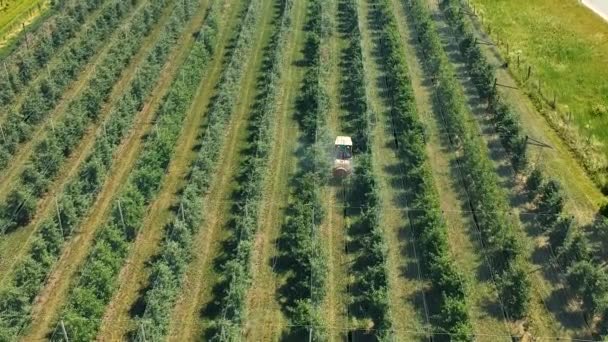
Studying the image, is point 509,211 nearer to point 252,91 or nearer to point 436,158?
point 436,158

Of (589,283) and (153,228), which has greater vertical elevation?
(589,283)

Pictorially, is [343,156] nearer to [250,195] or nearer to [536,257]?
[250,195]

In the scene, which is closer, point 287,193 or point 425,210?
point 425,210

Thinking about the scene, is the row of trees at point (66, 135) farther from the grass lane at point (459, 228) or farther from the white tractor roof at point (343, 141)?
the grass lane at point (459, 228)

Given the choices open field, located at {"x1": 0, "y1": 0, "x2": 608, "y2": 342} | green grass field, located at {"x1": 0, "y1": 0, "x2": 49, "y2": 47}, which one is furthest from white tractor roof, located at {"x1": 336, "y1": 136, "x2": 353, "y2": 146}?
green grass field, located at {"x1": 0, "y1": 0, "x2": 49, "y2": 47}

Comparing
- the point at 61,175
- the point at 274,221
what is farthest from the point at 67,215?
the point at 274,221

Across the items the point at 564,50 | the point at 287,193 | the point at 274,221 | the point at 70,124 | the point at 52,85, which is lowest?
the point at 274,221

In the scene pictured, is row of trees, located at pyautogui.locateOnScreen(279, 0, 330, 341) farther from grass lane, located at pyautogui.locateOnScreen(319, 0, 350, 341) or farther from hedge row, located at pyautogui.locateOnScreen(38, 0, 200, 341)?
hedge row, located at pyautogui.locateOnScreen(38, 0, 200, 341)

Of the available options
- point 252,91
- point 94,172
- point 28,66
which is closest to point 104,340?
point 94,172
